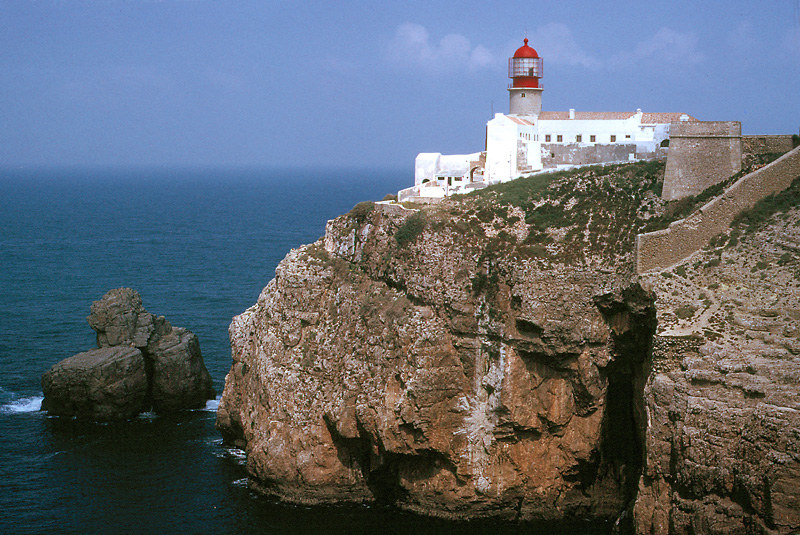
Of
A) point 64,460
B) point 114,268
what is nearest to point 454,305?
point 64,460

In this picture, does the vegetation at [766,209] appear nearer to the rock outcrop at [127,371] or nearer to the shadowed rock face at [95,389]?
the rock outcrop at [127,371]

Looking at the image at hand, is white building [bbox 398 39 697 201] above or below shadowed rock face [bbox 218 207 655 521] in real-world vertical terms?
above

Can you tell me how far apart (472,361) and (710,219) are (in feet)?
35.1

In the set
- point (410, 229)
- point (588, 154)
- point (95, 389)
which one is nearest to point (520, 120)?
point (588, 154)

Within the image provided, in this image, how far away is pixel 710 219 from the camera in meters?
34.8

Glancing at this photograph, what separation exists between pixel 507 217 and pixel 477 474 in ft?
36.3

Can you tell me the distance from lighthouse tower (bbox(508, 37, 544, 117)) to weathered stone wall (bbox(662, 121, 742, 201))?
530 inches

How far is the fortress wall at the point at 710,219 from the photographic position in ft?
114

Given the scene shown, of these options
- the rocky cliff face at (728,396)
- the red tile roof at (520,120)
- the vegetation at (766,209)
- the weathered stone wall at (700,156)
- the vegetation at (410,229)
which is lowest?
the rocky cliff face at (728,396)

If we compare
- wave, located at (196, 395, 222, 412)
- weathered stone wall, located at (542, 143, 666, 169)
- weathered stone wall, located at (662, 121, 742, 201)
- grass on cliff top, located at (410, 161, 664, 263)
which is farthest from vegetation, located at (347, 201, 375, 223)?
wave, located at (196, 395, 222, 412)

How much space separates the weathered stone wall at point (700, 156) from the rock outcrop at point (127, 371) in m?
26.3

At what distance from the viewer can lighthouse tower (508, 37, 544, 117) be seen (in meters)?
52.2

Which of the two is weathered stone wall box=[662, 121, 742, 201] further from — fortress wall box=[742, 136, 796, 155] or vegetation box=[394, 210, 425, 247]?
vegetation box=[394, 210, 425, 247]

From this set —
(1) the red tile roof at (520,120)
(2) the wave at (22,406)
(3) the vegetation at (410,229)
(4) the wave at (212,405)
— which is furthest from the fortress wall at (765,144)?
(2) the wave at (22,406)
